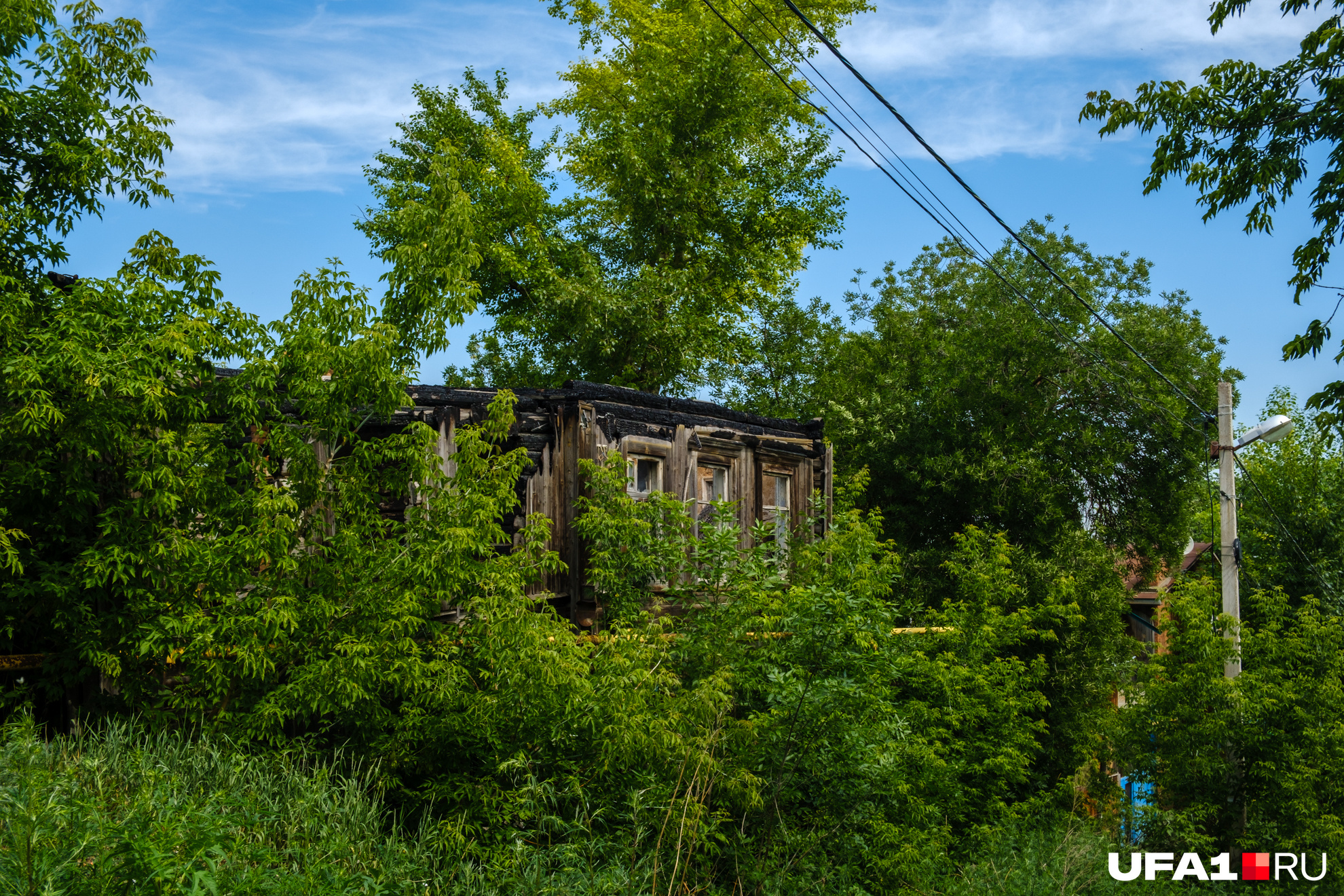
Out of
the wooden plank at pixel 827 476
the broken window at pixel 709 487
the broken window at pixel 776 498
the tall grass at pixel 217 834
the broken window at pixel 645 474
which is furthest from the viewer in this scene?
the wooden plank at pixel 827 476

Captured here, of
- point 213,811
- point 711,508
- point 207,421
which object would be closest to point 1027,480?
point 711,508

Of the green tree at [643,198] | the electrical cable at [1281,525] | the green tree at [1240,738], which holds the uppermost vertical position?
the green tree at [643,198]

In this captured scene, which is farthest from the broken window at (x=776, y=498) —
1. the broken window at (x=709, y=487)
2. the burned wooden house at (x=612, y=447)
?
the broken window at (x=709, y=487)

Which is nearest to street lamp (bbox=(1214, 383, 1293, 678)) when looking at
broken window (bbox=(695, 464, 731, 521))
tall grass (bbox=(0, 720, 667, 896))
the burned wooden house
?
the burned wooden house

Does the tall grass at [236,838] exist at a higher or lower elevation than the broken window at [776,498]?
lower

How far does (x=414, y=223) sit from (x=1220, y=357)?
76.1ft

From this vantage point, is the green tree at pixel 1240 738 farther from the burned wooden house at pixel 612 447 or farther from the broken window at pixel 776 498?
the broken window at pixel 776 498

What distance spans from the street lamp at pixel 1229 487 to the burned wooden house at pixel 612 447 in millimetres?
5845

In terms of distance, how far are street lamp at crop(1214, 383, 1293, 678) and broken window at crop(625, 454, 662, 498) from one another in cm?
809

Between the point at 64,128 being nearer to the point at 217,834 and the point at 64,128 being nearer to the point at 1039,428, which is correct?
the point at 217,834

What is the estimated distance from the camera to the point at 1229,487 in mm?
15039

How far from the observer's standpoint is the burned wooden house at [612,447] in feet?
44.5

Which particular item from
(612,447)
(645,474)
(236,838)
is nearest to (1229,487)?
(645,474)

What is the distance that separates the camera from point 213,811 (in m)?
6.10
